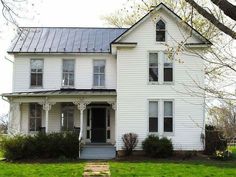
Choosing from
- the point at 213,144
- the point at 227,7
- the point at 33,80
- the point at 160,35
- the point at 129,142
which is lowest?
the point at 213,144

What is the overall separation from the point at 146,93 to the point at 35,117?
777 centimetres

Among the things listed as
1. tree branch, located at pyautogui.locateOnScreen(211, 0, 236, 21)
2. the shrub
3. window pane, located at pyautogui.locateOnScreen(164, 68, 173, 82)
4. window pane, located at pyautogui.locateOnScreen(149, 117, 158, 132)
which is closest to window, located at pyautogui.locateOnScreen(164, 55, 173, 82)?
window pane, located at pyautogui.locateOnScreen(164, 68, 173, 82)

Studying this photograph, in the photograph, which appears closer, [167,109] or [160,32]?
[167,109]

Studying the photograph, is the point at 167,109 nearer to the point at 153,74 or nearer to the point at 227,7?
the point at 153,74

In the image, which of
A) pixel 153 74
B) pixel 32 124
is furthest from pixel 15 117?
pixel 153 74

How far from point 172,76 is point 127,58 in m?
2.88

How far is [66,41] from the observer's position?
97.5 feet

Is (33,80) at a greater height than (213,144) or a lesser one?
greater

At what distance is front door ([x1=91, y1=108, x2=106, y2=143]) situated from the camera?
28172 millimetres

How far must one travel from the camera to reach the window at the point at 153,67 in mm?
25778

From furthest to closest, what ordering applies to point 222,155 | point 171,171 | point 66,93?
1. point 66,93
2. point 222,155
3. point 171,171

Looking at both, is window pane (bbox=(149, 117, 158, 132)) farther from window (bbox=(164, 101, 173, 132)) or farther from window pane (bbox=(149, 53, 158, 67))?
window pane (bbox=(149, 53, 158, 67))

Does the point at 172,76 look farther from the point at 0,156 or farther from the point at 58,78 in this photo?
the point at 0,156

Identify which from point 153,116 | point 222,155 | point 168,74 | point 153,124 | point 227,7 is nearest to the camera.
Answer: point 227,7
